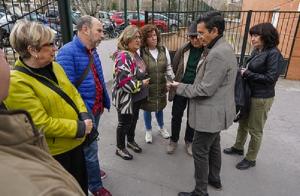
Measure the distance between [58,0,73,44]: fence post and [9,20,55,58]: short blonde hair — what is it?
78.8 inches

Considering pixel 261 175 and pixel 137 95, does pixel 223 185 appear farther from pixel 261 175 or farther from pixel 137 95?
pixel 137 95

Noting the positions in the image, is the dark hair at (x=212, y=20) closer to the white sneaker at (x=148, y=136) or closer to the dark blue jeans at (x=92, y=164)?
the dark blue jeans at (x=92, y=164)

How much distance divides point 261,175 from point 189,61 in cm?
156

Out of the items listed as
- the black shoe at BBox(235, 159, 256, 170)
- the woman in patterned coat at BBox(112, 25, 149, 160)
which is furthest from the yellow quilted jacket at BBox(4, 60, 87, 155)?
the black shoe at BBox(235, 159, 256, 170)

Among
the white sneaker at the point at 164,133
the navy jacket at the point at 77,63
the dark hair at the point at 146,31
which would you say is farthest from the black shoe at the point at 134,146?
the dark hair at the point at 146,31

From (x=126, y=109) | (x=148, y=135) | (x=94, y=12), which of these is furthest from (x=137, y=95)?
(x=94, y=12)

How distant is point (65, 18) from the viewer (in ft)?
11.8

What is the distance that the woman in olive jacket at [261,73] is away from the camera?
2.60 metres

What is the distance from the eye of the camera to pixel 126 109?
2879 millimetres

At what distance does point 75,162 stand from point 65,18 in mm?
2301

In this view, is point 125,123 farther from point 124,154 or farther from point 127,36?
point 127,36

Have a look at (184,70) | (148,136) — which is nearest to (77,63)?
(184,70)

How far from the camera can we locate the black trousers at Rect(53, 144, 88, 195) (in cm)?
197

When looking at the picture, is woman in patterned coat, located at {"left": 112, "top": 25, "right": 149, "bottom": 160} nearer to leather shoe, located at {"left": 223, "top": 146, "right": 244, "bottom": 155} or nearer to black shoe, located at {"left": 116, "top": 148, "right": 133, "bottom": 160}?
black shoe, located at {"left": 116, "top": 148, "right": 133, "bottom": 160}
